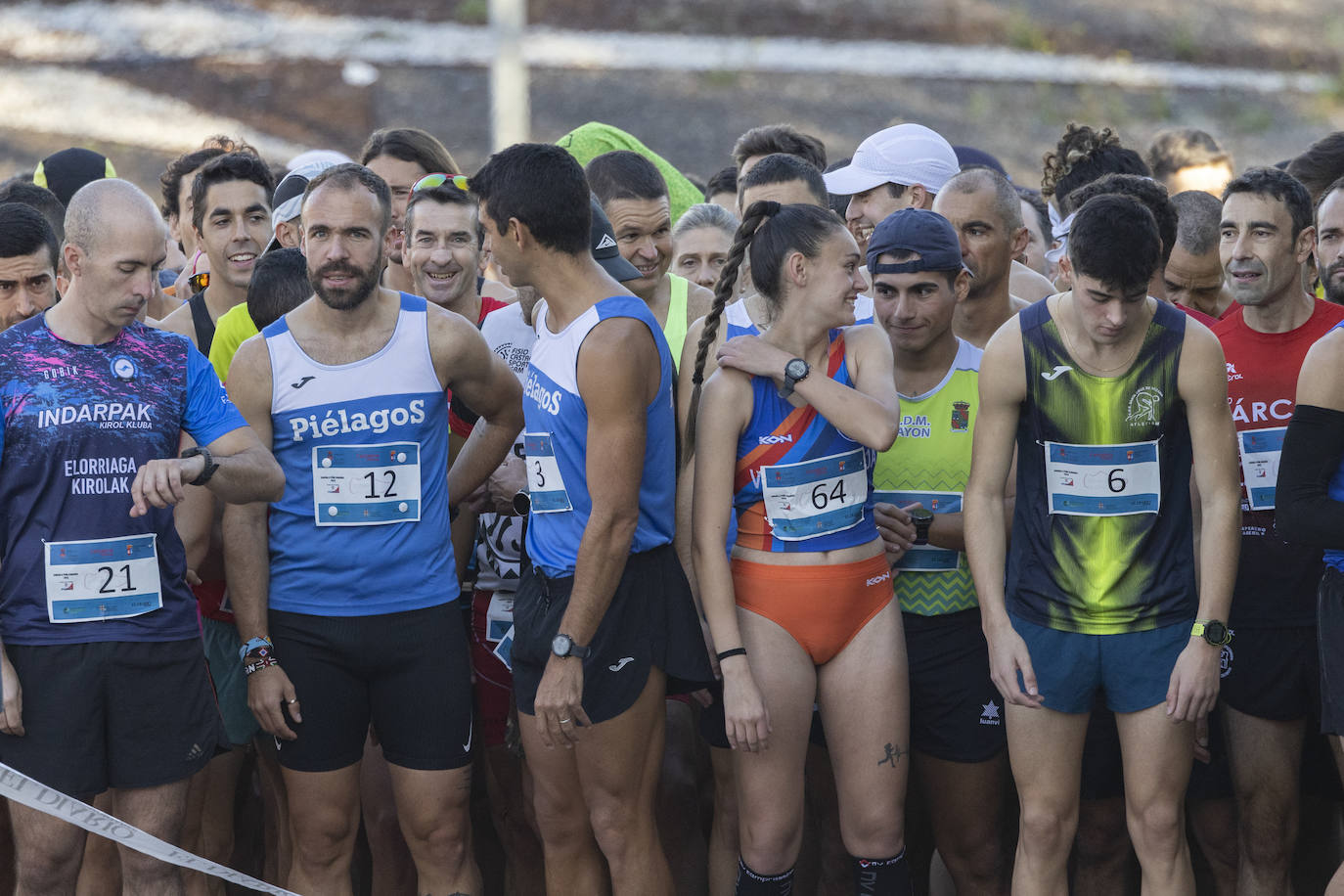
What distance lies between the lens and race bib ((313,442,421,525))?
3840mm

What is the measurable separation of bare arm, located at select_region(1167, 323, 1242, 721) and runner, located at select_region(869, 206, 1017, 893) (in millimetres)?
673

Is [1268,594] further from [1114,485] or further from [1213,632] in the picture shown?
[1114,485]

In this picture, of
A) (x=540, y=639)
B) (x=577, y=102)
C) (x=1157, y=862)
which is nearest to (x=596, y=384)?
(x=540, y=639)

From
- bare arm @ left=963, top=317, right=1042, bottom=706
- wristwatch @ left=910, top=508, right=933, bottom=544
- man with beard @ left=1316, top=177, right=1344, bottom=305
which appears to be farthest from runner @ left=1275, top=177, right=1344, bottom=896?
wristwatch @ left=910, top=508, right=933, bottom=544

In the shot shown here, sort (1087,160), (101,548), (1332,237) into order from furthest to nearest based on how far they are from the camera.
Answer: (1087,160), (1332,237), (101,548)

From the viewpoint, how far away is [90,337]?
12.0 ft

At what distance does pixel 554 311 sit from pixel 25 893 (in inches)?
75.2

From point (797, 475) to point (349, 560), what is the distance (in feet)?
3.89

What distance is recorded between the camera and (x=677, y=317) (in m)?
4.62

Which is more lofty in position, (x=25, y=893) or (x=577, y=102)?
(x=577, y=102)

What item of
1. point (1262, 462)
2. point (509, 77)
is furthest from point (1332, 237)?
point (509, 77)

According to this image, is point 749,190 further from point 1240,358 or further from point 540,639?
point 540,639

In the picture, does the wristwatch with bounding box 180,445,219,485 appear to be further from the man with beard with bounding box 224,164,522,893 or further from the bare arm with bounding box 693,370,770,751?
the bare arm with bounding box 693,370,770,751

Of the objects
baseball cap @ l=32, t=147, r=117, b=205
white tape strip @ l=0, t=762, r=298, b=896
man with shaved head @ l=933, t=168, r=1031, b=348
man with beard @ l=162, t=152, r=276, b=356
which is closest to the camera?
white tape strip @ l=0, t=762, r=298, b=896
